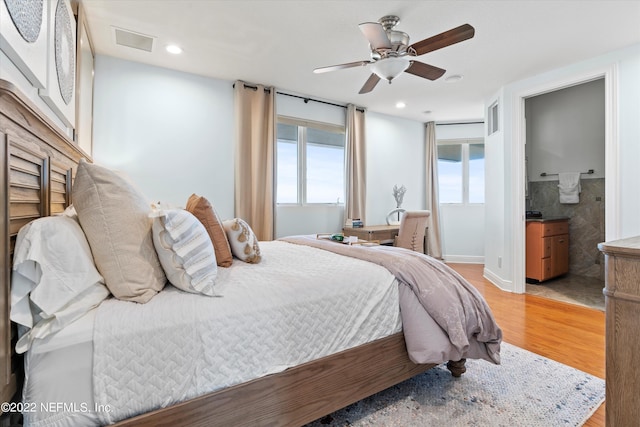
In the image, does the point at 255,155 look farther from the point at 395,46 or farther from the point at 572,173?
the point at 572,173

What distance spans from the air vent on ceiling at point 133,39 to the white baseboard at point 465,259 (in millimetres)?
5349

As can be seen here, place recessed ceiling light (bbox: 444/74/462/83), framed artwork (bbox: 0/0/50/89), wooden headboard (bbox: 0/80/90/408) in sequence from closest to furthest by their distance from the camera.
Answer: wooden headboard (bbox: 0/80/90/408) < framed artwork (bbox: 0/0/50/89) < recessed ceiling light (bbox: 444/74/462/83)

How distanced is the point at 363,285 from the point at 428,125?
4.79 meters

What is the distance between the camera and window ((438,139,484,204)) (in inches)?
218

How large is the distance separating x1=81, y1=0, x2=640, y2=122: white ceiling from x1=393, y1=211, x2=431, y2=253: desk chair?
1626 millimetres

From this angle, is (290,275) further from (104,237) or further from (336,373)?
(104,237)

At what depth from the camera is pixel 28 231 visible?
2.96 ft

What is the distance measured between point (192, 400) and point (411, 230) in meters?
3.43

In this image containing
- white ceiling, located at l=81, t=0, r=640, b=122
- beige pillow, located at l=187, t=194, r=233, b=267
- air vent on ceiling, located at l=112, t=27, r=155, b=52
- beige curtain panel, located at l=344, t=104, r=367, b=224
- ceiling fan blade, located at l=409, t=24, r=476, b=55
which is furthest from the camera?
beige curtain panel, located at l=344, t=104, r=367, b=224

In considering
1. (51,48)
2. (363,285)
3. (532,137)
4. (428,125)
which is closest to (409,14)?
(363,285)

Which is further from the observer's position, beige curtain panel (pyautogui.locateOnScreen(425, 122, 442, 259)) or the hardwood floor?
beige curtain panel (pyautogui.locateOnScreen(425, 122, 442, 259))

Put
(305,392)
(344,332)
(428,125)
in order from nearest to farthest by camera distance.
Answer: (305,392) → (344,332) → (428,125)

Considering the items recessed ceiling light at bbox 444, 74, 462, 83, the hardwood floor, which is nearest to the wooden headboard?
the hardwood floor

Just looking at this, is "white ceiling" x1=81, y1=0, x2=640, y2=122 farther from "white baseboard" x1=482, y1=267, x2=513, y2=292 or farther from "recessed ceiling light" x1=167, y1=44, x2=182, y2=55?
"white baseboard" x1=482, y1=267, x2=513, y2=292
